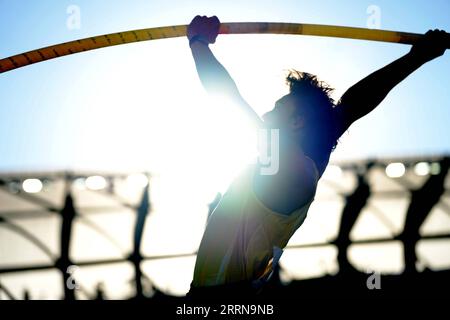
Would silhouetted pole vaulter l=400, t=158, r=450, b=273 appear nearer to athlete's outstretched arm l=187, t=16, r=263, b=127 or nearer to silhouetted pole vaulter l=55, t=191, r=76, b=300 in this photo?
→ silhouetted pole vaulter l=55, t=191, r=76, b=300

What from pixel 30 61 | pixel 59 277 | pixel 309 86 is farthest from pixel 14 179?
pixel 309 86

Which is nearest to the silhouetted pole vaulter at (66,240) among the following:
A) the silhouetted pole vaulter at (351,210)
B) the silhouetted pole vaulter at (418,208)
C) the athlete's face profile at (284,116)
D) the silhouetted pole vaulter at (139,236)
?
the silhouetted pole vaulter at (139,236)

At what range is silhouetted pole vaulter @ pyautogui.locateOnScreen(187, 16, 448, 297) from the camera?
236 cm

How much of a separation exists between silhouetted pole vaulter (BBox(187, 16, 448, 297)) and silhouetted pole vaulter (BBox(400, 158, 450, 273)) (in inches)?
456

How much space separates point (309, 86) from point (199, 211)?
1045 centimetres

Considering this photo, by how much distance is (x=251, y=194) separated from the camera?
7.81 feet

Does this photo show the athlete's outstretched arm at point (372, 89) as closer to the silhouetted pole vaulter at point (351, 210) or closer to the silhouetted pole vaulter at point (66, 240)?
the silhouetted pole vaulter at point (351, 210)

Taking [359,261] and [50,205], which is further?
[359,261]

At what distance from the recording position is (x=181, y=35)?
132 inches

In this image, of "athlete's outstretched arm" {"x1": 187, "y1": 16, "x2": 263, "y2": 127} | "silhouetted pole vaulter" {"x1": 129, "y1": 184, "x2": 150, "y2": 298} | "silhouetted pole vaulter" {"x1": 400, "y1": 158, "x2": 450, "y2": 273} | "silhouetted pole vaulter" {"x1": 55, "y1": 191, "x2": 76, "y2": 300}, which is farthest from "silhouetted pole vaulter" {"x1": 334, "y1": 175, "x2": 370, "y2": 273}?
"athlete's outstretched arm" {"x1": 187, "y1": 16, "x2": 263, "y2": 127}

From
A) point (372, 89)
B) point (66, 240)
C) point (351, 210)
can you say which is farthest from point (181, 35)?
point (351, 210)

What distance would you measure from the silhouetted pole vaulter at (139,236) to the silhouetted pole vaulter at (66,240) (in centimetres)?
160

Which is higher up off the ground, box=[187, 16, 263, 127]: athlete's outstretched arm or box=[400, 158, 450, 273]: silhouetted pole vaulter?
box=[400, 158, 450, 273]: silhouetted pole vaulter
